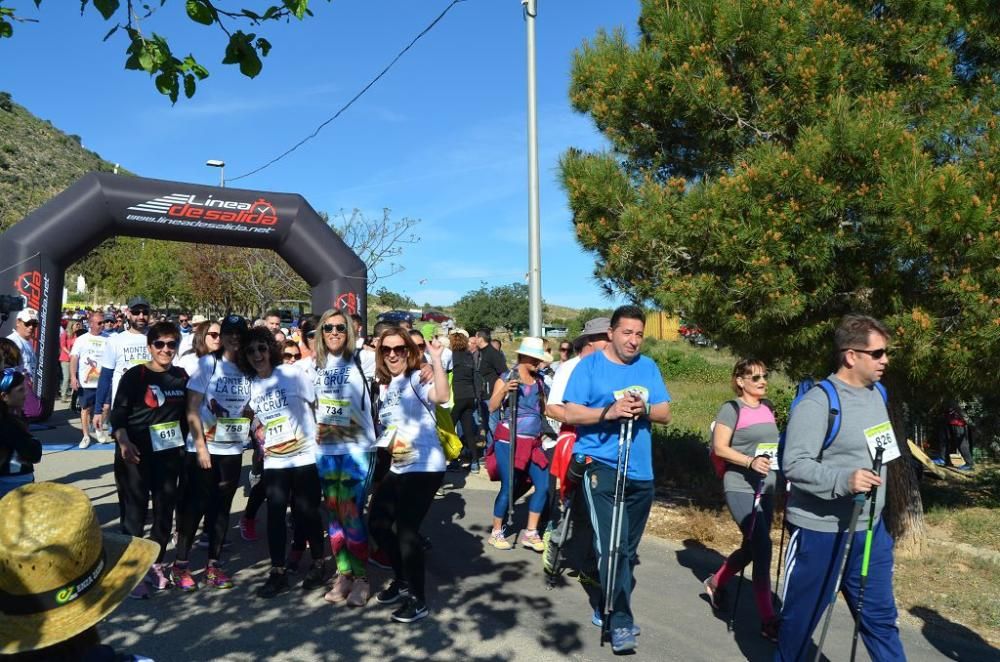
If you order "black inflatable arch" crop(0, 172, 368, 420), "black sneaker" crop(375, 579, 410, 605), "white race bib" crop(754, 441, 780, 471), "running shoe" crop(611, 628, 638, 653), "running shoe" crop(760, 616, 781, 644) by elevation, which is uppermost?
"black inflatable arch" crop(0, 172, 368, 420)

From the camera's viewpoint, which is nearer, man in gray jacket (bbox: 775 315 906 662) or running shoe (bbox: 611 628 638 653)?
man in gray jacket (bbox: 775 315 906 662)

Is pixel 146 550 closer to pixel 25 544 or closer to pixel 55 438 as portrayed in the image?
pixel 25 544

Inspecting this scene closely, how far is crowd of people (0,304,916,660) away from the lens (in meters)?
3.38

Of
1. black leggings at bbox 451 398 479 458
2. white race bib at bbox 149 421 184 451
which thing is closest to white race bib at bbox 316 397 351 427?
white race bib at bbox 149 421 184 451

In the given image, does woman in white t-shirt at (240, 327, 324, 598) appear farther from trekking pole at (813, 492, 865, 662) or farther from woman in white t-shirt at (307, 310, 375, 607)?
trekking pole at (813, 492, 865, 662)

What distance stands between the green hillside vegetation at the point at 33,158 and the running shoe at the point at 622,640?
2246 inches

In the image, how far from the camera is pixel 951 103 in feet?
18.1

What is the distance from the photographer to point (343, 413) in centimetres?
495

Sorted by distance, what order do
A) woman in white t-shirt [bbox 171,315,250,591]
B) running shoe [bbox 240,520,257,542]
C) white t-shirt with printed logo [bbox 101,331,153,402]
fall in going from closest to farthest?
woman in white t-shirt [bbox 171,315,250,591] < running shoe [bbox 240,520,257,542] < white t-shirt with printed logo [bbox 101,331,153,402]

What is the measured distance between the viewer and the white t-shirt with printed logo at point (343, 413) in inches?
195

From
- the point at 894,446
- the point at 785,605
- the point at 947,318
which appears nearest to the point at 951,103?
the point at 947,318

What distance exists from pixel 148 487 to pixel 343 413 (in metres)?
1.43

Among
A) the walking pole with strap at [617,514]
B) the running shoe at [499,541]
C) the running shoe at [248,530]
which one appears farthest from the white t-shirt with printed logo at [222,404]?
the walking pole with strap at [617,514]

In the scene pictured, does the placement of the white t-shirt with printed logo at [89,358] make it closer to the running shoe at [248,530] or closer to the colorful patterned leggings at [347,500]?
the running shoe at [248,530]
